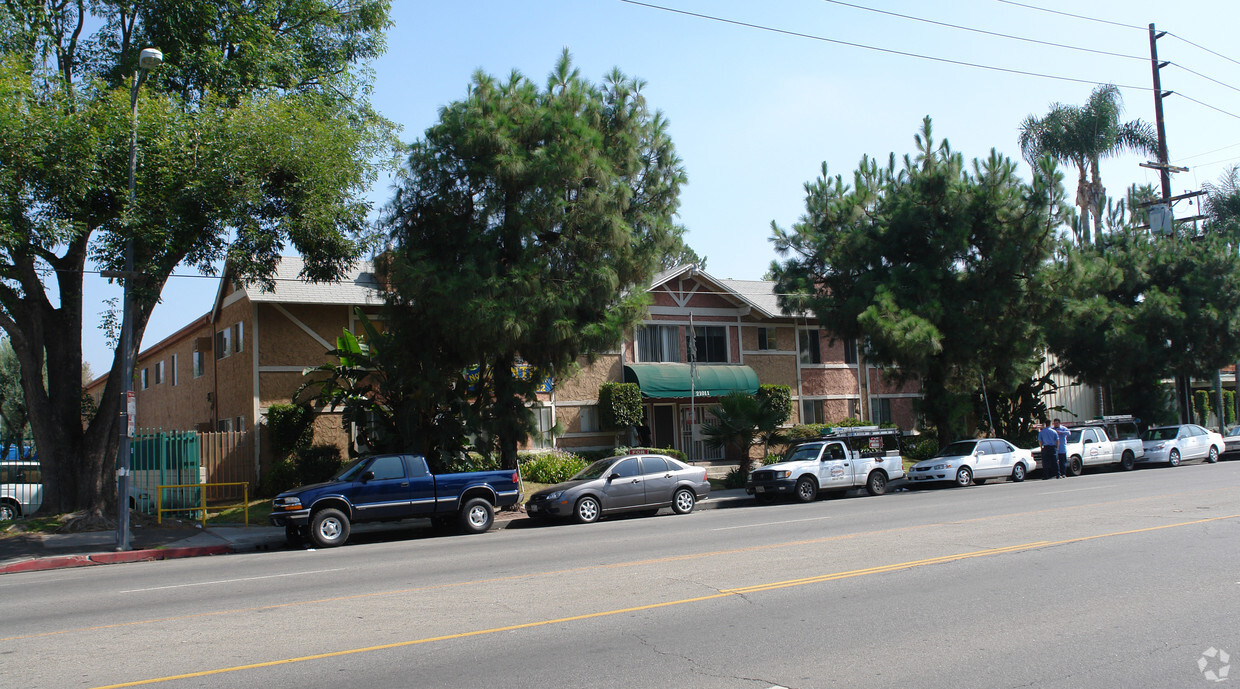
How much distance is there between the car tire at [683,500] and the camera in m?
19.9

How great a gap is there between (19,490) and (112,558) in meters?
8.37

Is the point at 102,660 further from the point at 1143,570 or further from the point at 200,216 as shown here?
the point at 200,216

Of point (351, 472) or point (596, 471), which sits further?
point (596, 471)

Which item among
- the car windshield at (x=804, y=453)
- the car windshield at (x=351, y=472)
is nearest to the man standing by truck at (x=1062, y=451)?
the car windshield at (x=804, y=453)

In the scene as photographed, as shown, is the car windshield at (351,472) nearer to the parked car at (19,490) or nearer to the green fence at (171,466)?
the green fence at (171,466)

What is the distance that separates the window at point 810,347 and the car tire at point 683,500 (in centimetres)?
1629

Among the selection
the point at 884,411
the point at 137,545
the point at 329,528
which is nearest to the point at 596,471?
the point at 329,528

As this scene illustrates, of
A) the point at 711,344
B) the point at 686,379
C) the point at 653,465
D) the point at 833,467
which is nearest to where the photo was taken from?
the point at 653,465

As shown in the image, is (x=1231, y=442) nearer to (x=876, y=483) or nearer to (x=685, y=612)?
(x=876, y=483)

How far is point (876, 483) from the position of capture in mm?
23453

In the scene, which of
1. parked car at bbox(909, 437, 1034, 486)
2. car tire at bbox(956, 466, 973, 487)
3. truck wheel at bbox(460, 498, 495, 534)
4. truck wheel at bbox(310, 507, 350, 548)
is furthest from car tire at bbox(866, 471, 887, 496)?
truck wheel at bbox(310, 507, 350, 548)

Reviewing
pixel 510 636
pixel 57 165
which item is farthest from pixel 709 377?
pixel 510 636

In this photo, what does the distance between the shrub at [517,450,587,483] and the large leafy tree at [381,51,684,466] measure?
447 centimetres

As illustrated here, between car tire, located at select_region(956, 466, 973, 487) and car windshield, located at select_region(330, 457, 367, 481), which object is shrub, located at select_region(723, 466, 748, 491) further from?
car windshield, located at select_region(330, 457, 367, 481)
